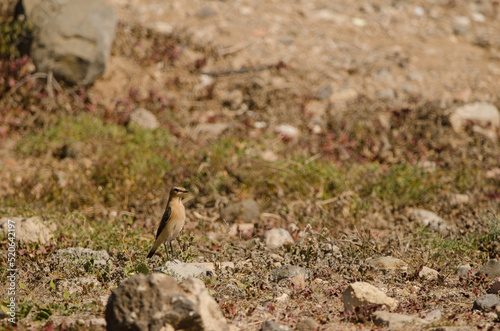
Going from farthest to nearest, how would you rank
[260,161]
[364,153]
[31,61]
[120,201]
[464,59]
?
[464,59], [31,61], [364,153], [260,161], [120,201]

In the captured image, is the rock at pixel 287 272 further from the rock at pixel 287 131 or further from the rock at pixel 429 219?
the rock at pixel 287 131

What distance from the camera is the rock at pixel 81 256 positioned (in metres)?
5.86

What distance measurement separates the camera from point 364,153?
9.80 m

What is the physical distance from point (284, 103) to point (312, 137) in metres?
1.18

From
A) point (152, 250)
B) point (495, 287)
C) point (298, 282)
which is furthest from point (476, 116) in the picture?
point (152, 250)

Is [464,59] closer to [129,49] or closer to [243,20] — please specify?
[243,20]

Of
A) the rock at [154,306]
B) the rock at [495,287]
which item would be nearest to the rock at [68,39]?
the rock at [154,306]

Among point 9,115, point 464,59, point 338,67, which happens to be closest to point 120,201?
point 9,115

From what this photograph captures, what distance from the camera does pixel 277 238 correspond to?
22.6 feet

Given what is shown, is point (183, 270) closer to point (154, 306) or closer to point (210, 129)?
point (154, 306)

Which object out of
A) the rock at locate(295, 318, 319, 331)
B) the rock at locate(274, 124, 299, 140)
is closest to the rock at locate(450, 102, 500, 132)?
the rock at locate(274, 124, 299, 140)

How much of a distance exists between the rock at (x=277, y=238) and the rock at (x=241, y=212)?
816mm

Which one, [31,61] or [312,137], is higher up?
[31,61]

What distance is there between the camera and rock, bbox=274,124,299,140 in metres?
10.0
